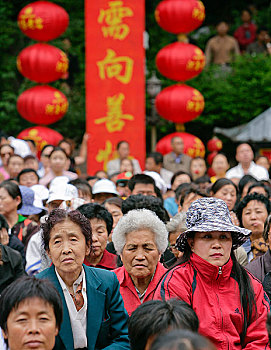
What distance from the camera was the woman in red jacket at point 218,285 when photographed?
11.9 feet

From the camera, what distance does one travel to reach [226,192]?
6.98 meters

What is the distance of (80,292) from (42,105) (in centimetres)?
785

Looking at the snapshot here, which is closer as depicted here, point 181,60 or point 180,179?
point 180,179

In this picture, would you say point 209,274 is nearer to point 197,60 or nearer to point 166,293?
point 166,293

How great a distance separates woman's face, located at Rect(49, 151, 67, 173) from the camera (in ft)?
28.0

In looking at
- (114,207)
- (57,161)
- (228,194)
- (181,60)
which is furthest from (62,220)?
(181,60)

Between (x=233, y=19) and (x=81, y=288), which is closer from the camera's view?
(x=81, y=288)

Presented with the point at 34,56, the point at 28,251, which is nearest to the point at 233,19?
the point at 34,56

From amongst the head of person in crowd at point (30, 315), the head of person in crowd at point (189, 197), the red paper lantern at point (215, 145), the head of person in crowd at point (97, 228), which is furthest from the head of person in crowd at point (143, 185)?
the red paper lantern at point (215, 145)

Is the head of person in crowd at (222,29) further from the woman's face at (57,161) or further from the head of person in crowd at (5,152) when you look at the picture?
the woman's face at (57,161)

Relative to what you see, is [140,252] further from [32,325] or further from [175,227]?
[32,325]

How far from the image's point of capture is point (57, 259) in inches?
146

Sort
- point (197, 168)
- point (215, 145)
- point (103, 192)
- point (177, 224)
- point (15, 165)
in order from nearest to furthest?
point (177, 224) < point (103, 192) < point (15, 165) < point (197, 168) < point (215, 145)

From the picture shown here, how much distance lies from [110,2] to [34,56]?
5.08 feet
